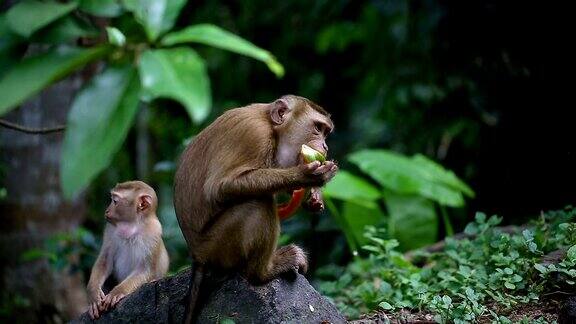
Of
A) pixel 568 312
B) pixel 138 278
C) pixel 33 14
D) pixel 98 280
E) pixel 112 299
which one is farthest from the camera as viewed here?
pixel 98 280

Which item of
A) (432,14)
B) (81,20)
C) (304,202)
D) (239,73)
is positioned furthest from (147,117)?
(81,20)

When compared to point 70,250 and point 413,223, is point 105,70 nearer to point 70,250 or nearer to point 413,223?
point 70,250

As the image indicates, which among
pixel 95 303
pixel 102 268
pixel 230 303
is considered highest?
pixel 230 303

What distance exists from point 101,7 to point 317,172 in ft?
7.81

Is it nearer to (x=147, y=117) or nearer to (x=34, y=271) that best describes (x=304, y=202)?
(x=34, y=271)

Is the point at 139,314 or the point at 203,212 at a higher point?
the point at 203,212

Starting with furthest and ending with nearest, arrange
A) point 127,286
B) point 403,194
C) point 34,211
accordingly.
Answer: point 403,194 → point 34,211 → point 127,286

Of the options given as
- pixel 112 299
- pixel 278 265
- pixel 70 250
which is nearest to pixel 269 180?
pixel 278 265

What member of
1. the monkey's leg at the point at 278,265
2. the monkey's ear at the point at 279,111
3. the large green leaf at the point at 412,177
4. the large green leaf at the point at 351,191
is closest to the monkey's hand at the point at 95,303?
the monkey's leg at the point at 278,265

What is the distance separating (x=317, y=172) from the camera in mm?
4734

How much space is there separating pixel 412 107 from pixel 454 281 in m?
5.46

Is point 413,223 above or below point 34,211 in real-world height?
above

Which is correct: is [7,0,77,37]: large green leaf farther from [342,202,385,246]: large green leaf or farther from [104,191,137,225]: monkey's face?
[342,202,385,246]: large green leaf

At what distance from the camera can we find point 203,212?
193 inches
